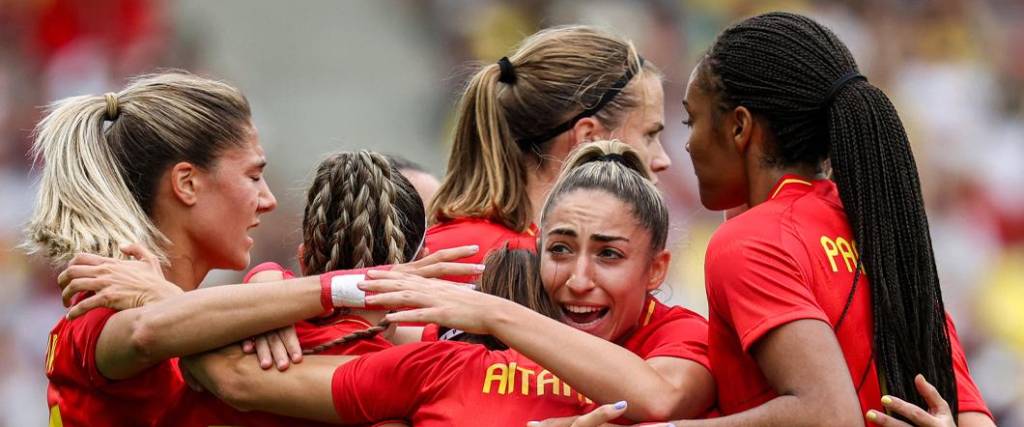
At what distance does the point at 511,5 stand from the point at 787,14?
667 cm

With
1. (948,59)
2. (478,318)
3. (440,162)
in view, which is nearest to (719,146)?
(478,318)

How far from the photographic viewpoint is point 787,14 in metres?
3.81

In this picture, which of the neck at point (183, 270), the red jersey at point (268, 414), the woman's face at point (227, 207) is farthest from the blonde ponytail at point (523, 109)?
the red jersey at point (268, 414)

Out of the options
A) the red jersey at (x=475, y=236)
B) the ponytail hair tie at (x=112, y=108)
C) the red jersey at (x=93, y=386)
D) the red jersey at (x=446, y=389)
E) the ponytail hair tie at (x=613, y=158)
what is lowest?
the red jersey at (x=93, y=386)

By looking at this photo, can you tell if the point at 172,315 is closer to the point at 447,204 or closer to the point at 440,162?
the point at 447,204

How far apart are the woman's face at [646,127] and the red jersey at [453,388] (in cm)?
138

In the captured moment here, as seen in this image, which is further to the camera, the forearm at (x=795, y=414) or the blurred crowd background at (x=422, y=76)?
the blurred crowd background at (x=422, y=76)

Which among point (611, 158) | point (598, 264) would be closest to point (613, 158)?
point (611, 158)

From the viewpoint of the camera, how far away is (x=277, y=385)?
3.70 meters

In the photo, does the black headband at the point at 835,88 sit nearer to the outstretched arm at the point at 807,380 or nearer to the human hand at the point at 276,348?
the outstretched arm at the point at 807,380

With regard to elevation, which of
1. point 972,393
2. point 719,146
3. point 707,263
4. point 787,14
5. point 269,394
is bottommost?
point 269,394

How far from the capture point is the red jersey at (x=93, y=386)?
12.8 ft

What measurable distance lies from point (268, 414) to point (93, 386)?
1.68ft

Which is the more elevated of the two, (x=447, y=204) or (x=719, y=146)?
(x=719, y=146)
